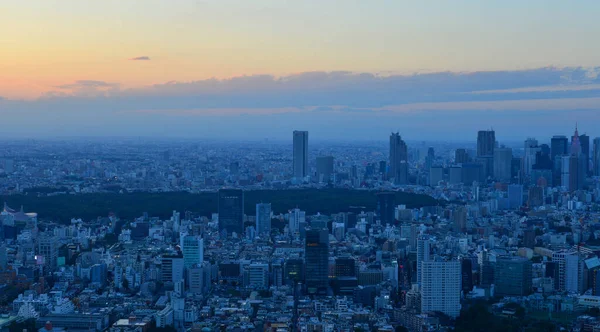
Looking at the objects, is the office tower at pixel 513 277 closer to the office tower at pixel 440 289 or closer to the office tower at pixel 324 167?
the office tower at pixel 440 289

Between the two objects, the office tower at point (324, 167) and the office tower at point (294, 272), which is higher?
the office tower at point (324, 167)

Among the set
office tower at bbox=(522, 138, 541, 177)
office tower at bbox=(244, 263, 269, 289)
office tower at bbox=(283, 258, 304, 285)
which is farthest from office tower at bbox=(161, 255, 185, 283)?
office tower at bbox=(522, 138, 541, 177)

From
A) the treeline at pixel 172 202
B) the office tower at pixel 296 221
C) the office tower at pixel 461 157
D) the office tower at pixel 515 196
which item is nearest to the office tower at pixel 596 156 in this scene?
the office tower at pixel 461 157

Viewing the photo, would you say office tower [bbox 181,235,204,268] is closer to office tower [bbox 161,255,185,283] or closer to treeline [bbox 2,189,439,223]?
office tower [bbox 161,255,185,283]

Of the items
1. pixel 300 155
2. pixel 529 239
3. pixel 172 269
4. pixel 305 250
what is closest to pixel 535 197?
pixel 529 239

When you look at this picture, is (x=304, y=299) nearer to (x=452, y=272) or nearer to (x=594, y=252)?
(x=452, y=272)

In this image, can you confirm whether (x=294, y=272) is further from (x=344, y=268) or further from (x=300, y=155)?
(x=300, y=155)
